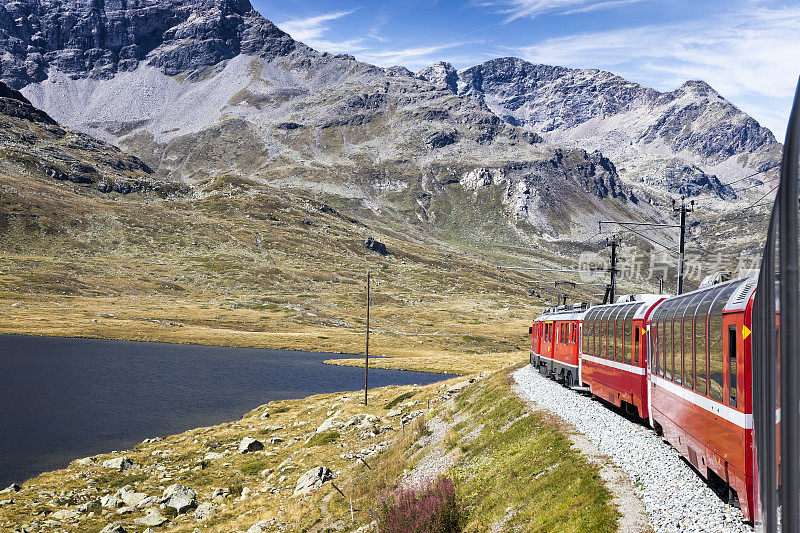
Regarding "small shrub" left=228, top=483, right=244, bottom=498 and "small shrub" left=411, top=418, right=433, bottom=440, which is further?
"small shrub" left=411, top=418, right=433, bottom=440

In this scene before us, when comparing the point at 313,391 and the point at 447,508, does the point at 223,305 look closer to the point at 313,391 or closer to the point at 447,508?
the point at 313,391

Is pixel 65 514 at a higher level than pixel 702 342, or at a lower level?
lower

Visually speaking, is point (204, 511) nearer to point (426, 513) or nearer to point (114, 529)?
point (114, 529)

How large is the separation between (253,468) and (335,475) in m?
8.45

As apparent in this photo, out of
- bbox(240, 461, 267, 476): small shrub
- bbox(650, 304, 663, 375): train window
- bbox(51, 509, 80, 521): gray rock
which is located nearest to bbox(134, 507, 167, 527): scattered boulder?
bbox(51, 509, 80, 521): gray rock

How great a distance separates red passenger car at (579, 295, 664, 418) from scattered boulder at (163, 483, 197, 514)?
22962 mm

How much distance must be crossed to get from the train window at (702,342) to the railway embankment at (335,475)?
3700 millimetres

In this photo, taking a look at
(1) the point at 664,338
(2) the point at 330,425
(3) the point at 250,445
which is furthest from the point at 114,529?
(1) the point at 664,338

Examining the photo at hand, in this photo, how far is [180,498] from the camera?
1321 inches

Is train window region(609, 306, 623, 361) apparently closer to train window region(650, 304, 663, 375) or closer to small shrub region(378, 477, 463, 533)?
train window region(650, 304, 663, 375)

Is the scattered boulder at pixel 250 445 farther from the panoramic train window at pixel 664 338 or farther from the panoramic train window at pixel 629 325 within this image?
the panoramic train window at pixel 664 338

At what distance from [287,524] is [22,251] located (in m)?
198

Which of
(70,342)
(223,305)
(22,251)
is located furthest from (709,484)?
(22,251)

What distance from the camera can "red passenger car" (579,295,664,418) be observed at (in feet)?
70.1
